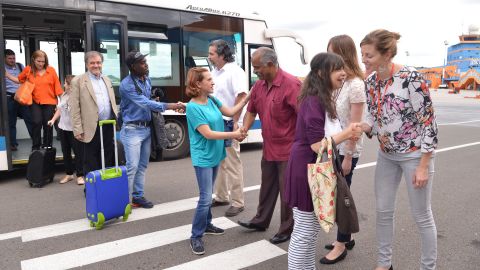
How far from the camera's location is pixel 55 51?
9469 mm

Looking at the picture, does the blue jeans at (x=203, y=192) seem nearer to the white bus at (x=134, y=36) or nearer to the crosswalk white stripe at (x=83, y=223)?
the crosswalk white stripe at (x=83, y=223)

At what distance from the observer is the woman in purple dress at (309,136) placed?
2.65m

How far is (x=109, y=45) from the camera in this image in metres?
7.35

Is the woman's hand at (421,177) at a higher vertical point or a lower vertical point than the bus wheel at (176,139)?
higher

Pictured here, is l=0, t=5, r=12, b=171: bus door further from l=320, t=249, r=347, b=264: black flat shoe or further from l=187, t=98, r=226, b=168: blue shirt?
l=320, t=249, r=347, b=264: black flat shoe

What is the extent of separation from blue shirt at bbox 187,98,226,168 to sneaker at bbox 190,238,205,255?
74 centimetres

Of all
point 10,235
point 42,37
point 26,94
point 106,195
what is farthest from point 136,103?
point 42,37

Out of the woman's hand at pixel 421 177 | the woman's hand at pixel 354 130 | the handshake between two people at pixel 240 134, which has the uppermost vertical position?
the woman's hand at pixel 354 130

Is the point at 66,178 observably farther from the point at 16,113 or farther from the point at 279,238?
the point at 279,238

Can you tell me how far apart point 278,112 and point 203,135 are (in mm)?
700

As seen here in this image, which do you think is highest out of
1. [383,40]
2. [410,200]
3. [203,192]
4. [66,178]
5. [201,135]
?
[383,40]

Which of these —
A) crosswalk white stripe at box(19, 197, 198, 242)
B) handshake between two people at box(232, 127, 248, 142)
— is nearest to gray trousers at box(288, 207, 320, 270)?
handshake between two people at box(232, 127, 248, 142)

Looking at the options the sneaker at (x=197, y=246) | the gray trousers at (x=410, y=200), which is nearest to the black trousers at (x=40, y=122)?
the sneaker at (x=197, y=246)

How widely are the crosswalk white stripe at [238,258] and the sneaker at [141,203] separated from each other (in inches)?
67.2
